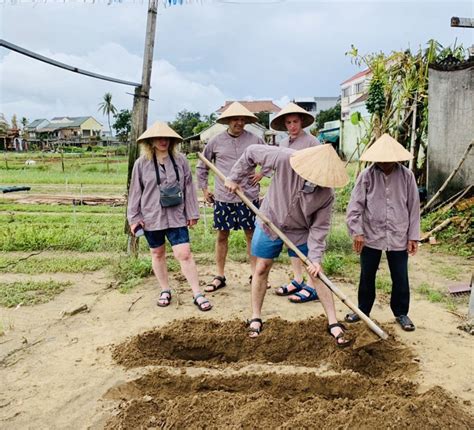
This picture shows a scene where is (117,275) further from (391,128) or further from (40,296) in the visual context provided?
(391,128)

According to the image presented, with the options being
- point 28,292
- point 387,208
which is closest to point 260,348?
point 387,208

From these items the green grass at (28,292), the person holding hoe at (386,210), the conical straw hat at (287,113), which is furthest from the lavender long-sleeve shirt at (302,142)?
the green grass at (28,292)

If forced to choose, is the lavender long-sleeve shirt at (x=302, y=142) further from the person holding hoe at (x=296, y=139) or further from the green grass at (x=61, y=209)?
the green grass at (x=61, y=209)

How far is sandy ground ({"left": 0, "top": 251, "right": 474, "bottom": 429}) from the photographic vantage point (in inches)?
112

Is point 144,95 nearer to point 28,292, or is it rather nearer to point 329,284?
point 28,292

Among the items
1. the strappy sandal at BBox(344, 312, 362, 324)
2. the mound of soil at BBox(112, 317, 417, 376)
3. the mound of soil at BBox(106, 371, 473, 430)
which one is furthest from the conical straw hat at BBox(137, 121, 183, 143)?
the strappy sandal at BBox(344, 312, 362, 324)

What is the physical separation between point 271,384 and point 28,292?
9.90ft

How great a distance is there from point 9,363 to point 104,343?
67 cm

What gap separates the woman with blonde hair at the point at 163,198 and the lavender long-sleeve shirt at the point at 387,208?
151 centimetres

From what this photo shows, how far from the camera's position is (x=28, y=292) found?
491cm

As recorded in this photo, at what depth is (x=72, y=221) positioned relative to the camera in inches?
358

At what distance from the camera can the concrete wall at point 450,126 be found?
7484 millimetres

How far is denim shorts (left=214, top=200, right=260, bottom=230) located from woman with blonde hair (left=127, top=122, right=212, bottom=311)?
30cm

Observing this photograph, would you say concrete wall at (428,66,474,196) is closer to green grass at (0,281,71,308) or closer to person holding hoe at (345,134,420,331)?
person holding hoe at (345,134,420,331)
